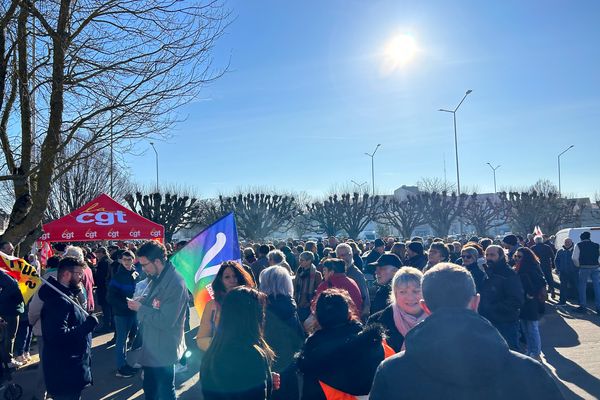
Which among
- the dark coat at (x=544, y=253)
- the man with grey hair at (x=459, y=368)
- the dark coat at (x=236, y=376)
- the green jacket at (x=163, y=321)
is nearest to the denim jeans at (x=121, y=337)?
the green jacket at (x=163, y=321)

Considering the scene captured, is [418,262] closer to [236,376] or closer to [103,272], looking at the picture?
[236,376]

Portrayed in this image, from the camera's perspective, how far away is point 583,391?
606 centimetres

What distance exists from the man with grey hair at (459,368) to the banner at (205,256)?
3.82 m

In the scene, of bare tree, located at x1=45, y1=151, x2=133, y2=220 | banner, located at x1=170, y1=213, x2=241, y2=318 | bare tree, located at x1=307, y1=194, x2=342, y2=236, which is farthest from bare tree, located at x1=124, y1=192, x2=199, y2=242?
banner, located at x1=170, y1=213, x2=241, y2=318

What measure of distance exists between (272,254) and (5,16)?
5.27 m

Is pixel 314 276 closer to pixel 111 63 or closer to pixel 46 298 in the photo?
pixel 46 298

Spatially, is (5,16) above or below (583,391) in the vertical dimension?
above

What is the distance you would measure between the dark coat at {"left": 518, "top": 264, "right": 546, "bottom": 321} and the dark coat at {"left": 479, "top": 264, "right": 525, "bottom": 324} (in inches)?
44.2

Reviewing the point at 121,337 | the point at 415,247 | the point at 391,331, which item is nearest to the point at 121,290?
the point at 121,337

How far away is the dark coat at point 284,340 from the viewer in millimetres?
4336

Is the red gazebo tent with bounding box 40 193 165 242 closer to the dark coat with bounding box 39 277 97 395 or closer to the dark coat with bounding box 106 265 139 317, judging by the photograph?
the dark coat with bounding box 106 265 139 317

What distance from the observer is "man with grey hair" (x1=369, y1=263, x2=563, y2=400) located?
2.01 meters

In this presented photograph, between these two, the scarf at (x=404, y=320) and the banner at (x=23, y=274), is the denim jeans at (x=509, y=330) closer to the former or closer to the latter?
the scarf at (x=404, y=320)

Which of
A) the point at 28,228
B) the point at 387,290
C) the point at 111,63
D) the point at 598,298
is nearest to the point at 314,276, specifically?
the point at 387,290
